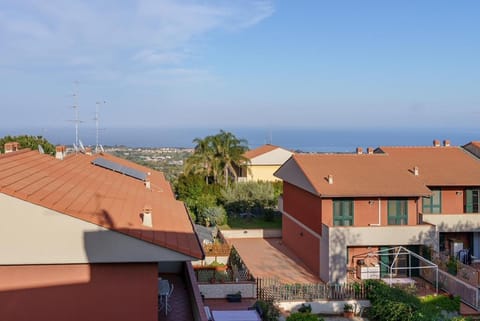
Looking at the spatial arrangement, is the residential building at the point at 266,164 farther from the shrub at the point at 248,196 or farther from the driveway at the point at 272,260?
the driveway at the point at 272,260

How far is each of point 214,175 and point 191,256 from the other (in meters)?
39.1

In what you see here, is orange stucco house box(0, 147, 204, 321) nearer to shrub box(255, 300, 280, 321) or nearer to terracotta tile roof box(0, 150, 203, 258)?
terracotta tile roof box(0, 150, 203, 258)

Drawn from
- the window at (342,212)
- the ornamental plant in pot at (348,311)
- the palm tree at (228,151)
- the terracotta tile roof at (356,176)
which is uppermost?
the palm tree at (228,151)

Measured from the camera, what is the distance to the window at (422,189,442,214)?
29.6m

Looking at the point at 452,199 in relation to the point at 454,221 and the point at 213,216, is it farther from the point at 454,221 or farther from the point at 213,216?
the point at 213,216

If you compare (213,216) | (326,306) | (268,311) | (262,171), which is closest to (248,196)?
(213,216)

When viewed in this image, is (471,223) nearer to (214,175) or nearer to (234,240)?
(234,240)

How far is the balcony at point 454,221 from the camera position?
2816 cm

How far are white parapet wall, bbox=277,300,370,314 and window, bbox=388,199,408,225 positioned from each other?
6670mm

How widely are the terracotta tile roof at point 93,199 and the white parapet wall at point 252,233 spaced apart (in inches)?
801

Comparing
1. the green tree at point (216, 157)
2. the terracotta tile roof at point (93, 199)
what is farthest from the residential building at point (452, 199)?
the green tree at point (216, 157)

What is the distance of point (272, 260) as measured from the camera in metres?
30.3

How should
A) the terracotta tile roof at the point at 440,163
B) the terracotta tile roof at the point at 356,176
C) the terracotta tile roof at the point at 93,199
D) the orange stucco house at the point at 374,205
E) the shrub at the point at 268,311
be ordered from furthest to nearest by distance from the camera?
the terracotta tile roof at the point at 440,163, the terracotta tile roof at the point at 356,176, the orange stucco house at the point at 374,205, the shrub at the point at 268,311, the terracotta tile roof at the point at 93,199

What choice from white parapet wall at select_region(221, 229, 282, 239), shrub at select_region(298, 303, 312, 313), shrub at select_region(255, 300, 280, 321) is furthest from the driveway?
shrub at select_region(255, 300, 280, 321)
